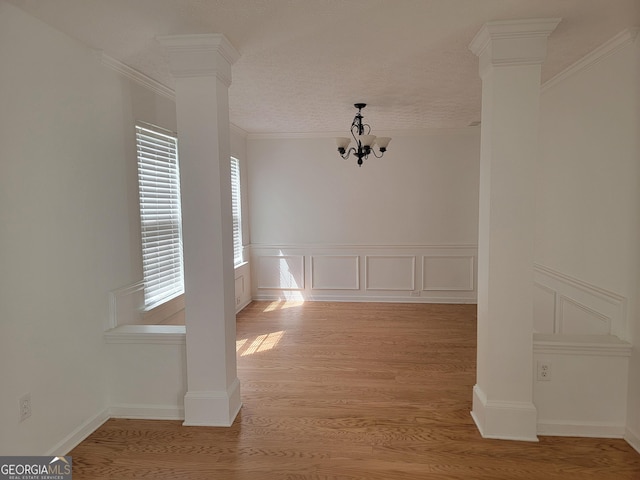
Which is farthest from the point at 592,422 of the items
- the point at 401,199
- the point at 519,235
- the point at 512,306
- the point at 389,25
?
the point at 401,199

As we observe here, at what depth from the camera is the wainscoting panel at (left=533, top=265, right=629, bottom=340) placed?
2859 millimetres

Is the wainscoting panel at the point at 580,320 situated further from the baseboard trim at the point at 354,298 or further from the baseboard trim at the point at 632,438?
the baseboard trim at the point at 354,298

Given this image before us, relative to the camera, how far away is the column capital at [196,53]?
266 centimetres

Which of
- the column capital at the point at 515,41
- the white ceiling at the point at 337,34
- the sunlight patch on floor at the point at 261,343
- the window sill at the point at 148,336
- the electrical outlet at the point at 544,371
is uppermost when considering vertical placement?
the white ceiling at the point at 337,34

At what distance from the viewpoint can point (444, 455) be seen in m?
2.58

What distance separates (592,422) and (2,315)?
3.54m

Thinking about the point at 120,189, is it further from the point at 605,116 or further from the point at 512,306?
the point at 605,116

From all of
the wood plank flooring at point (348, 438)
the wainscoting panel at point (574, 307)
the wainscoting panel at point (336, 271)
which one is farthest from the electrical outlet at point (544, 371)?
the wainscoting panel at point (336, 271)

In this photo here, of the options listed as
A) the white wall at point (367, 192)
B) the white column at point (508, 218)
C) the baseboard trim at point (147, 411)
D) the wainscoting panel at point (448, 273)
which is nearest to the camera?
the white column at point (508, 218)

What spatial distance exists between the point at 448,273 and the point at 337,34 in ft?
15.0

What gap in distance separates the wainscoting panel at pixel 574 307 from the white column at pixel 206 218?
8.57ft

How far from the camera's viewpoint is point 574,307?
3.43 metres

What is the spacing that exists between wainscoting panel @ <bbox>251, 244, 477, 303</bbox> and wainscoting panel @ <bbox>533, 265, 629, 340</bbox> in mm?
2243

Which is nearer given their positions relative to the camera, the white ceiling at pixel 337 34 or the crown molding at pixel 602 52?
the white ceiling at pixel 337 34
